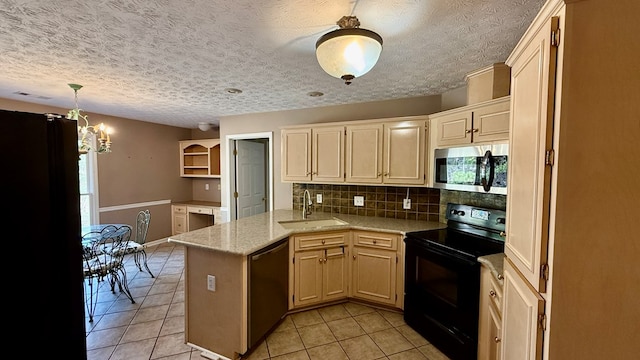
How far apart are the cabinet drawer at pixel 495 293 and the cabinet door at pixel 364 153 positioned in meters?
1.52

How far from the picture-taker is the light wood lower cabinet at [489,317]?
1.62 meters

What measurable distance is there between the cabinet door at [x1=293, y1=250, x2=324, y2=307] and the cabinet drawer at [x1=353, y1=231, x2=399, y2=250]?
411 millimetres

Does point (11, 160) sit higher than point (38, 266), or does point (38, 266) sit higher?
point (11, 160)

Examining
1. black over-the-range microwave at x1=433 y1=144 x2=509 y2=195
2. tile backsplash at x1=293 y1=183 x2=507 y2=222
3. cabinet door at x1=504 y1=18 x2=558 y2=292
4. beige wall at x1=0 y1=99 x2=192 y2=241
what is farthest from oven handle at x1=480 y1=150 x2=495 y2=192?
beige wall at x1=0 y1=99 x2=192 y2=241

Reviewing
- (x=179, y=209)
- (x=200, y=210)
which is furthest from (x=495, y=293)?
(x=179, y=209)

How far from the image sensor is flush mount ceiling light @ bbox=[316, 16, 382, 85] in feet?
4.72

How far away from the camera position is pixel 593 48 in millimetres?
840

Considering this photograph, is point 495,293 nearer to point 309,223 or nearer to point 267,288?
point 267,288

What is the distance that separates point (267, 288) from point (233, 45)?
1919 millimetres

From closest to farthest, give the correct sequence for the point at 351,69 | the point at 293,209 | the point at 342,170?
the point at 351,69 → the point at 342,170 → the point at 293,209

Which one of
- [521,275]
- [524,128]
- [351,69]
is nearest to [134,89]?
[351,69]

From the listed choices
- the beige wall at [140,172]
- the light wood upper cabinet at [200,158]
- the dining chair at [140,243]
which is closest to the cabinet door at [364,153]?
the dining chair at [140,243]

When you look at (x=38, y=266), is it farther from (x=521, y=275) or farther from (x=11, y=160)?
(x=521, y=275)

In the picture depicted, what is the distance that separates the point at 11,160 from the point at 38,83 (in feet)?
9.68
